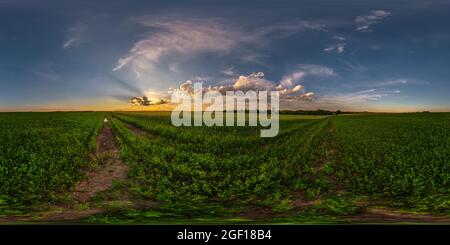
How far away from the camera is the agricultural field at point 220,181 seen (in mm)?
7441

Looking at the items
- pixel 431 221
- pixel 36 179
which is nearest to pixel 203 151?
pixel 36 179

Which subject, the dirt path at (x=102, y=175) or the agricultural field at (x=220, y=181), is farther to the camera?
the dirt path at (x=102, y=175)

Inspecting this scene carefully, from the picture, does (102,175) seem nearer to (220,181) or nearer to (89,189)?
(89,189)

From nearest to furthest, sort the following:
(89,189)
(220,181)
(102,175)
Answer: (89,189), (220,181), (102,175)

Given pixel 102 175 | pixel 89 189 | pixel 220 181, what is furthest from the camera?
pixel 102 175

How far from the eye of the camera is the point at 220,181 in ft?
30.4

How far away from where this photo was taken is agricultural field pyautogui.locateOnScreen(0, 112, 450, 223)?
744 cm

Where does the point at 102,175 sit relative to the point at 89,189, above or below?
above

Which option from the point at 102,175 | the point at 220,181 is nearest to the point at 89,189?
the point at 102,175

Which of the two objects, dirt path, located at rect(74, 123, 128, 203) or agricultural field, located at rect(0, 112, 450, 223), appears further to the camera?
dirt path, located at rect(74, 123, 128, 203)

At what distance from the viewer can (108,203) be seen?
8.03 meters

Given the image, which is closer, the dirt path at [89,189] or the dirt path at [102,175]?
the dirt path at [89,189]
